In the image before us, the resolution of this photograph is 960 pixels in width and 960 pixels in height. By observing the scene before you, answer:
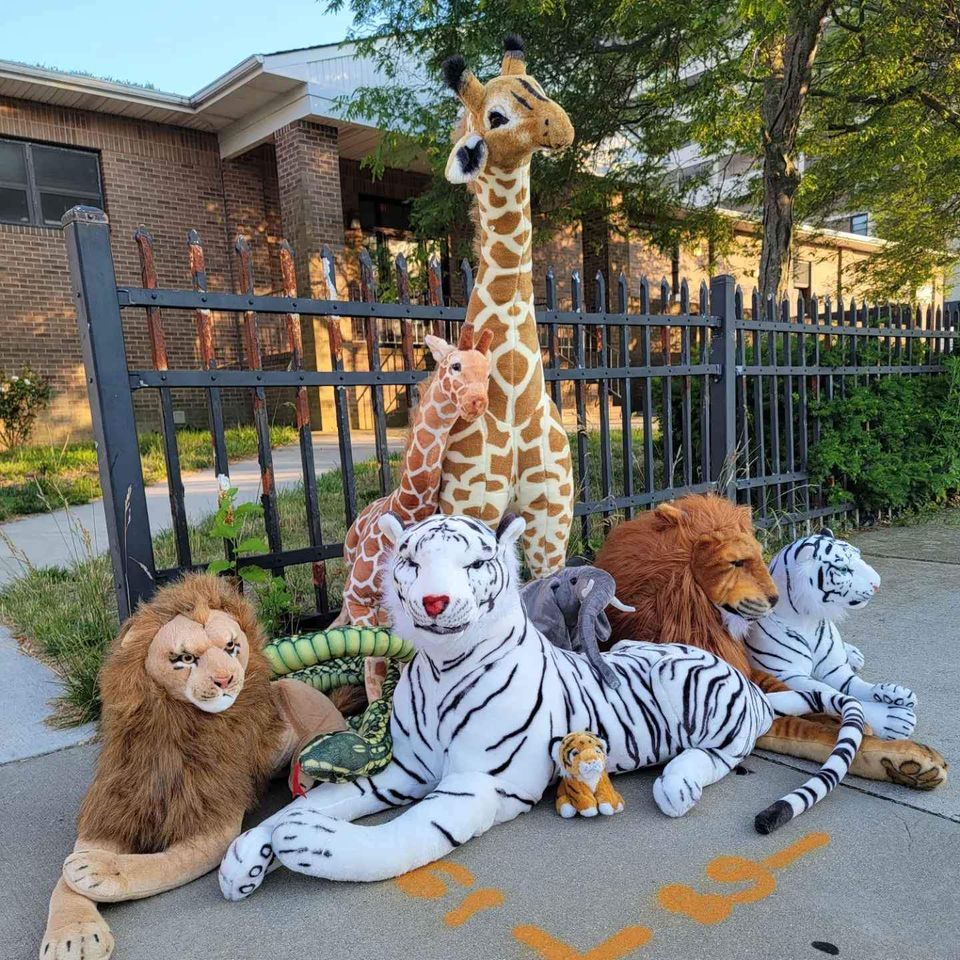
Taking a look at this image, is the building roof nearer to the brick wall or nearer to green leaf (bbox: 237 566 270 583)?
the brick wall

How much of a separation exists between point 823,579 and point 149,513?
250 inches

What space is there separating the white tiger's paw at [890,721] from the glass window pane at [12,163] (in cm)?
1337

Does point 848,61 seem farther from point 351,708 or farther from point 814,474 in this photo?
point 351,708

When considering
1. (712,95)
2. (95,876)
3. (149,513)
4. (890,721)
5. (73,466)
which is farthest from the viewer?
(73,466)

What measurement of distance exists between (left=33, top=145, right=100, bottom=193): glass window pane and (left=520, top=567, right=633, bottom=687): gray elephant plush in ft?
40.6

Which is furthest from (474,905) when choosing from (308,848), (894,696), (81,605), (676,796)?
(81,605)

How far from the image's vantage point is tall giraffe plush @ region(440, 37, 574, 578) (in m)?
2.35

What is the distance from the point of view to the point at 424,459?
2.41m

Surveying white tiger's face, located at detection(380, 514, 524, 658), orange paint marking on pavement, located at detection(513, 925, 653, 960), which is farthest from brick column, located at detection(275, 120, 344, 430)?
orange paint marking on pavement, located at detection(513, 925, 653, 960)

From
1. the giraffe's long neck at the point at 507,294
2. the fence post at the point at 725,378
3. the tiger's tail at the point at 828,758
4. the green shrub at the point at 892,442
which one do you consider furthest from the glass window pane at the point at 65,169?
the tiger's tail at the point at 828,758

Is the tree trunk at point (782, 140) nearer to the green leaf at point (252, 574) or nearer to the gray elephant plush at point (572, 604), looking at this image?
the gray elephant plush at point (572, 604)

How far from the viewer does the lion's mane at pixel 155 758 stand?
1793mm

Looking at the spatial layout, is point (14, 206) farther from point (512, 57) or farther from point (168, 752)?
point (168, 752)

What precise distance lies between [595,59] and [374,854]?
9.37m
